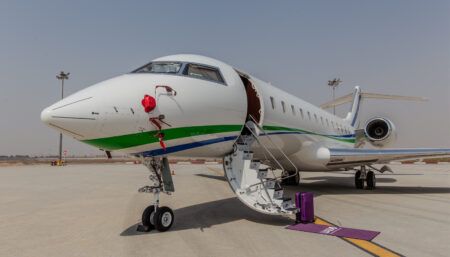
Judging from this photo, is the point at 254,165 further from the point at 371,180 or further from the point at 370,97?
the point at 370,97

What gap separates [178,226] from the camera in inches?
266

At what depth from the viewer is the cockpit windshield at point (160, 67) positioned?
21.4 ft

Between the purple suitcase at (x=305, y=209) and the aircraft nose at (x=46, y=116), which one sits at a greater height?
the aircraft nose at (x=46, y=116)

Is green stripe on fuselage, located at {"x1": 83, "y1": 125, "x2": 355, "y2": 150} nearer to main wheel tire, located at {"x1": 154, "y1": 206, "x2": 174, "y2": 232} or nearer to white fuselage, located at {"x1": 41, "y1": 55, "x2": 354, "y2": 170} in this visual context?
white fuselage, located at {"x1": 41, "y1": 55, "x2": 354, "y2": 170}

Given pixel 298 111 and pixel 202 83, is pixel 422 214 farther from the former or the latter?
pixel 202 83

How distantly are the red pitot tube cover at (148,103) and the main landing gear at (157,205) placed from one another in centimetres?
127

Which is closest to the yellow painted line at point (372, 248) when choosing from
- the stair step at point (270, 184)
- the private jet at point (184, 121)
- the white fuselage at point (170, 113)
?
the private jet at point (184, 121)

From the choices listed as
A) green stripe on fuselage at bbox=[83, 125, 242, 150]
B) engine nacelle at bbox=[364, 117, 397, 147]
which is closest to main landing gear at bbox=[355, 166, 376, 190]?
engine nacelle at bbox=[364, 117, 397, 147]

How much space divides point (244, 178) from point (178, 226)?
1.82 meters

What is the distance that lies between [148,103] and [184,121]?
81 cm

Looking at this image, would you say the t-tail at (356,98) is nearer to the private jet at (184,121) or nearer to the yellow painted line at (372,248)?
the private jet at (184,121)

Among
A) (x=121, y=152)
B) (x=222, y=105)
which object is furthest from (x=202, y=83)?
(x=121, y=152)

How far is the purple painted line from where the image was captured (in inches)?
228

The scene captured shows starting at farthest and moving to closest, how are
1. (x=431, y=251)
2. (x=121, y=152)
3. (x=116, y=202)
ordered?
1. (x=116, y=202)
2. (x=121, y=152)
3. (x=431, y=251)
